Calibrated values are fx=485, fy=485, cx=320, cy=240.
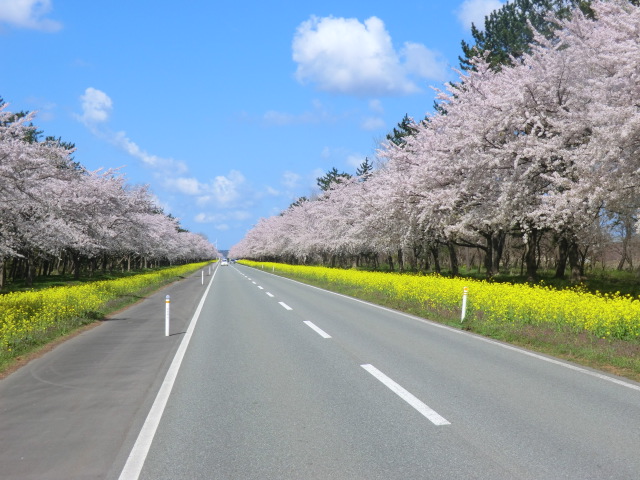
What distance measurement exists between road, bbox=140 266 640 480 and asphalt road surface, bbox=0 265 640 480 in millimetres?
20

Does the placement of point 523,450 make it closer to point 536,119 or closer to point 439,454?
point 439,454

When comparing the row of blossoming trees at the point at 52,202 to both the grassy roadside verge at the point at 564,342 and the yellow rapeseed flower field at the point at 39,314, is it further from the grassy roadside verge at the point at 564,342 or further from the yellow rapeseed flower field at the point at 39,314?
the grassy roadside verge at the point at 564,342

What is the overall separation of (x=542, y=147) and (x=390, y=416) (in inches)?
556

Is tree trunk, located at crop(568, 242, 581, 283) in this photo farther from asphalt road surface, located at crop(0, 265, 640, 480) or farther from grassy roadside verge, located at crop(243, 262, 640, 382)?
asphalt road surface, located at crop(0, 265, 640, 480)

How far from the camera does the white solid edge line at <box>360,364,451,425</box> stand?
5016 mm

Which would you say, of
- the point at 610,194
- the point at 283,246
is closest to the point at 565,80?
the point at 610,194

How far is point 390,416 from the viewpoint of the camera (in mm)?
5145

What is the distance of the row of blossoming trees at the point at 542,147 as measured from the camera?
13078mm

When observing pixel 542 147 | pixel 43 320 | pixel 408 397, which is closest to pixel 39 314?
pixel 43 320

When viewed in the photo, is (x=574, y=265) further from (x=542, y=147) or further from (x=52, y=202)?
(x=52, y=202)

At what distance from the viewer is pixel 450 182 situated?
22.9m

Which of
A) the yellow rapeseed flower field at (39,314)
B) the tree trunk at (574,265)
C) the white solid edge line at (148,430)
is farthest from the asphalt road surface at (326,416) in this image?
the tree trunk at (574,265)

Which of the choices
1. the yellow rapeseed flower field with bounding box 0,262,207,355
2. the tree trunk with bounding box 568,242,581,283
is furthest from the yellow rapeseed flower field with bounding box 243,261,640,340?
the yellow rapeseed flower field with bounding box 0,262,207,355

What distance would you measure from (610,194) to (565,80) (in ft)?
19.6
